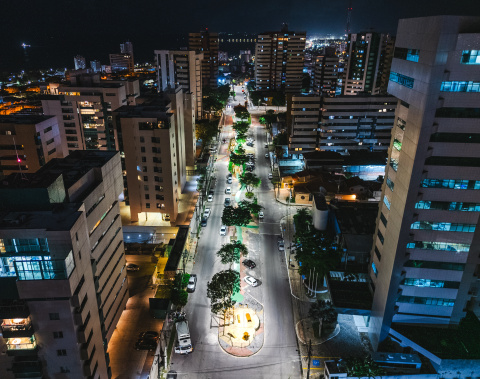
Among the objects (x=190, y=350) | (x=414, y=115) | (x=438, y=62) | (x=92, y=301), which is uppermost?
(x=438, y=62)

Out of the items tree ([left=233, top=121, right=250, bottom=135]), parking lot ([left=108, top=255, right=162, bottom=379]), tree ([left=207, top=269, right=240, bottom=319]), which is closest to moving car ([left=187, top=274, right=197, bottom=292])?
parking lot ([left=108, top=255, right=162, bottom=379])

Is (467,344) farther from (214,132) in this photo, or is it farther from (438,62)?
(214,132)

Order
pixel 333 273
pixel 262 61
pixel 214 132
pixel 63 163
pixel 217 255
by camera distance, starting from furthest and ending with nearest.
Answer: pixel 262 61 < pixel 214 132 < pixel 217 255 < pixel 333 273 < pixel 63 163

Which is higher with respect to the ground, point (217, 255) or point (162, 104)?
point (162, 104)

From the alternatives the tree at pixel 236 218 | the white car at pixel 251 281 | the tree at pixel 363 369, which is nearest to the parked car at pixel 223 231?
the tree at pixel 236 218

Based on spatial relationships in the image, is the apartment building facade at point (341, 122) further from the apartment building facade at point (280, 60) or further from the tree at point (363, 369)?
the apartment building facade at point (280, 60)

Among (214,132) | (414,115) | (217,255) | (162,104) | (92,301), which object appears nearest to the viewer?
(92,301)

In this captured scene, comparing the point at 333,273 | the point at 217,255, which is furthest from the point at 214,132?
the point at 333,273

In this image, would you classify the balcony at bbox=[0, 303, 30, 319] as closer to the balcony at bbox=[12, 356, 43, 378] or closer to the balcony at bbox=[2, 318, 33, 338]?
the balcony at bbox=[2, 318, 33, 338]
